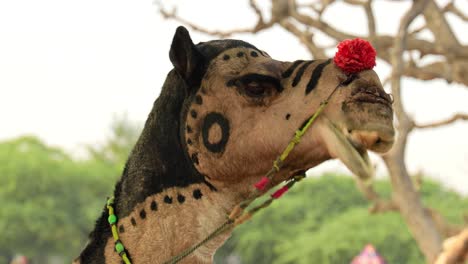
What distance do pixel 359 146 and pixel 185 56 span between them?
25.9 inches

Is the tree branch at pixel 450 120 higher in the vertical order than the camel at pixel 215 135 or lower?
higher

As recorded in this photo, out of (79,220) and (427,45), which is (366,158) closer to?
(427,45)

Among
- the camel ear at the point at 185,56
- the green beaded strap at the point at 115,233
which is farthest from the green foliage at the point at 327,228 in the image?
the camel ear at the point at 185,56

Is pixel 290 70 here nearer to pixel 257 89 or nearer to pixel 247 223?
pixel 257 89

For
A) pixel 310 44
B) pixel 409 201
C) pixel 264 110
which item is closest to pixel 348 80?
pixel 264 110

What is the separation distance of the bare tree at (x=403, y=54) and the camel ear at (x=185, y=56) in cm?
710

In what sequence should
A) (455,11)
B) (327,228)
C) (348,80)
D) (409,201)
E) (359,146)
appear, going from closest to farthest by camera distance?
(359,146)
(348,80)
(409,201)
(455,11)
(327,228)

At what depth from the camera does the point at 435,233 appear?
951 centimetres

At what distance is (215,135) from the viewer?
7.57ft

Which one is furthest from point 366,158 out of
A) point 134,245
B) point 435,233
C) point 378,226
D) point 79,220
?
point 79,220

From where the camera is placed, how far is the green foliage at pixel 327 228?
1027 inches

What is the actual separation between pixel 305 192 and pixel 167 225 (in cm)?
2860

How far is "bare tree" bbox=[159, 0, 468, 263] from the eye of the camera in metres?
9.59

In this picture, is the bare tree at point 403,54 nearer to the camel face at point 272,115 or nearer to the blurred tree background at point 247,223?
the camel face at point 272,115
